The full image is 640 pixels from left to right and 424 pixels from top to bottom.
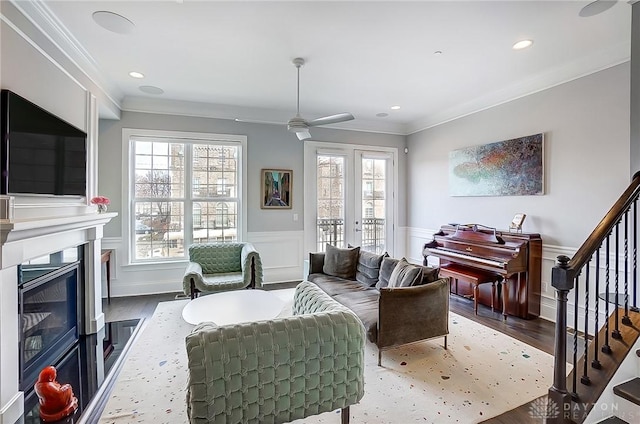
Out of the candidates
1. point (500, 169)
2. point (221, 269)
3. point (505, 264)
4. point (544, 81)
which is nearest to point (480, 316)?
point (505, 264)

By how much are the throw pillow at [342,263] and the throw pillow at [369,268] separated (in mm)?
81

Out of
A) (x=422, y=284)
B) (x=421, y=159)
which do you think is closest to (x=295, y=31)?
(x=422, y=284)

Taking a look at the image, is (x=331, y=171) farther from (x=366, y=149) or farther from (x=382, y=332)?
(x=382, y=332)

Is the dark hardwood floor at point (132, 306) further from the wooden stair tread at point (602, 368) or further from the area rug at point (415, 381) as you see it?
the wooden stair tread at point (602, 368)

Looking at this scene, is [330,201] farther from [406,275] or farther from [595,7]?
[595,7]

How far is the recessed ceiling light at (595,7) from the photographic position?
2344 mm

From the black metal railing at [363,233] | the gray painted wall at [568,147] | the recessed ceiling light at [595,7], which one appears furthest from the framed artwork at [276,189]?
the recessed ceiling light at [595,7]

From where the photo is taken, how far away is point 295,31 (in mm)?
2746

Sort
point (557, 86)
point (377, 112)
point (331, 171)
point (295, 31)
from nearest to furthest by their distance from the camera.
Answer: point (295, 31), point (557, 86), point (377, 112), point (331, 171)

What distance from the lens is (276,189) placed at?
17.4 ft

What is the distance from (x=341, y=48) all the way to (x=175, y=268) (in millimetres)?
3920

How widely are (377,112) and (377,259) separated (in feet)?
9.05

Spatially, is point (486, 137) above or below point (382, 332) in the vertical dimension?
above

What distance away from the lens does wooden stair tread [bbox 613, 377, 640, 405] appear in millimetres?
1657
